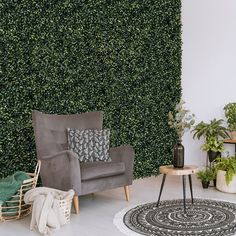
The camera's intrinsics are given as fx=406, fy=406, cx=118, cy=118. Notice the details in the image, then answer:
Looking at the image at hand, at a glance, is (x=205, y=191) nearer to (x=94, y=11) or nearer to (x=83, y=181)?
(x=83, y=181)

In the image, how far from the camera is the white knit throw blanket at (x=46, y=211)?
3.44 meters

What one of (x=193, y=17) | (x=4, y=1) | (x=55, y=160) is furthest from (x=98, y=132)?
(x=193, y=17)

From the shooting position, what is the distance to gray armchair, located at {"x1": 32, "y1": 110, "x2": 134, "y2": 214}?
4.05 m

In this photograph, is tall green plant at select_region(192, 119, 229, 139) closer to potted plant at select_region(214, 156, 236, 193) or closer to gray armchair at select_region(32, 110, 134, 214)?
potted plant at select_region(214, 156, 236, 193)

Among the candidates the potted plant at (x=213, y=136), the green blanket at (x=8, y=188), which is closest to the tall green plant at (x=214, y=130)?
the potted plant at (x=213, y=136)

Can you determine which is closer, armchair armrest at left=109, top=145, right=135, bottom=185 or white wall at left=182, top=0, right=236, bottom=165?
armchair armrest at left=109, top=145, right=135, bottom=185

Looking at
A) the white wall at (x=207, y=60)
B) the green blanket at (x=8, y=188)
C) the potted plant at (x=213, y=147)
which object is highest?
the white wall at (x=207, y=60)

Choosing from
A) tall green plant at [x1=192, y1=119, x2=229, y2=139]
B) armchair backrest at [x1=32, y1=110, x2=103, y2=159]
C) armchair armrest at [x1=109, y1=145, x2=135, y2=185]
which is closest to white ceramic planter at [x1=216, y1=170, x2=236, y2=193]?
tall green plant at [x1=192, y1=119, x2=229, y2=139]

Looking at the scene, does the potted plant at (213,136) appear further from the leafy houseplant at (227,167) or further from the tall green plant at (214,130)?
the leafy houseplant at (227,167)

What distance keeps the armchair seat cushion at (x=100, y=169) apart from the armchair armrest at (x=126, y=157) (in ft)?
0.27

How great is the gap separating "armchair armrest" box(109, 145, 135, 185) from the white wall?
1.80 meters

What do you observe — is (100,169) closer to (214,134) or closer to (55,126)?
(55,126)

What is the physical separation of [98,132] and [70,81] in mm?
772

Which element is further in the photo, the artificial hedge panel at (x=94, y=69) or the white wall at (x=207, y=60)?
the white wall at (x=207, y=60)
